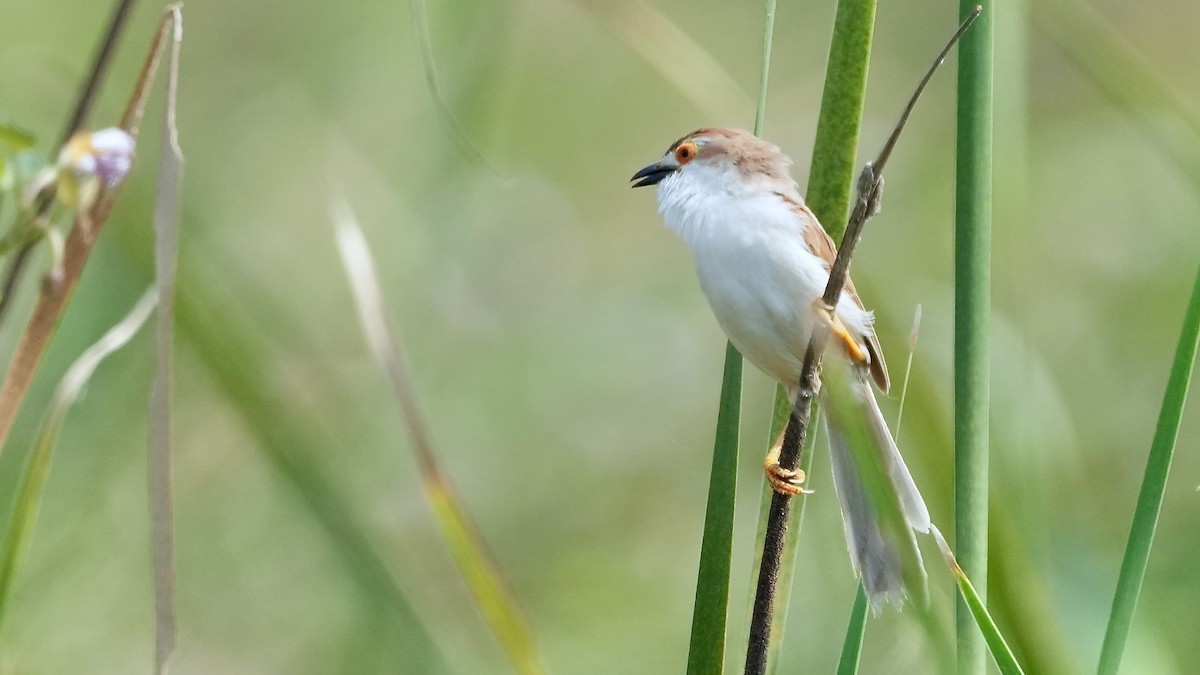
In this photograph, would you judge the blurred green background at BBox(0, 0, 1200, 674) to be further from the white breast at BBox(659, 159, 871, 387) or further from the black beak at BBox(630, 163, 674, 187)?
the black beak at BBox(630, 163, 674, 187)

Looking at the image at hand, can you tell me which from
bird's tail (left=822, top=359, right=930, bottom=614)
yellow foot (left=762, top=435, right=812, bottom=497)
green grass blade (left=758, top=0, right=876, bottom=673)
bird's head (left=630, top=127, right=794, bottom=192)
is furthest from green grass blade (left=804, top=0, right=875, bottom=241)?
bird's head (left=630, top=127, right=794, bottom=192)

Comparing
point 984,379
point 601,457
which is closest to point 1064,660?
point 984,379

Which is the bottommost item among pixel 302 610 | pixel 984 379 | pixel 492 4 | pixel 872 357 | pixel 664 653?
pixel 664 653

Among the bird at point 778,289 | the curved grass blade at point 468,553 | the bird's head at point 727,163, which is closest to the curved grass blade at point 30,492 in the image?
the curved grass blade at point 468,553

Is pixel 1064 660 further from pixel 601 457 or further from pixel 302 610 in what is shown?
pixel 601 457

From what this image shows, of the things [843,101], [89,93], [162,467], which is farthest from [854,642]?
[89,93]

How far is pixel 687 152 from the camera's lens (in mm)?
2189

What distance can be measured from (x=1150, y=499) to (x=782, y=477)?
1.22 ft

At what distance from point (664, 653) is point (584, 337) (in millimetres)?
1096

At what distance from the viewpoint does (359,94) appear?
368 cm

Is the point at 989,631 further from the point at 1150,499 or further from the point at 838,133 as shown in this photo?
the point at 838,133

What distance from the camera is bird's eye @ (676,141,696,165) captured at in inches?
86.0

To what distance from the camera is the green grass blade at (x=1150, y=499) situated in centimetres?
107

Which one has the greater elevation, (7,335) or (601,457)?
(7,335)
